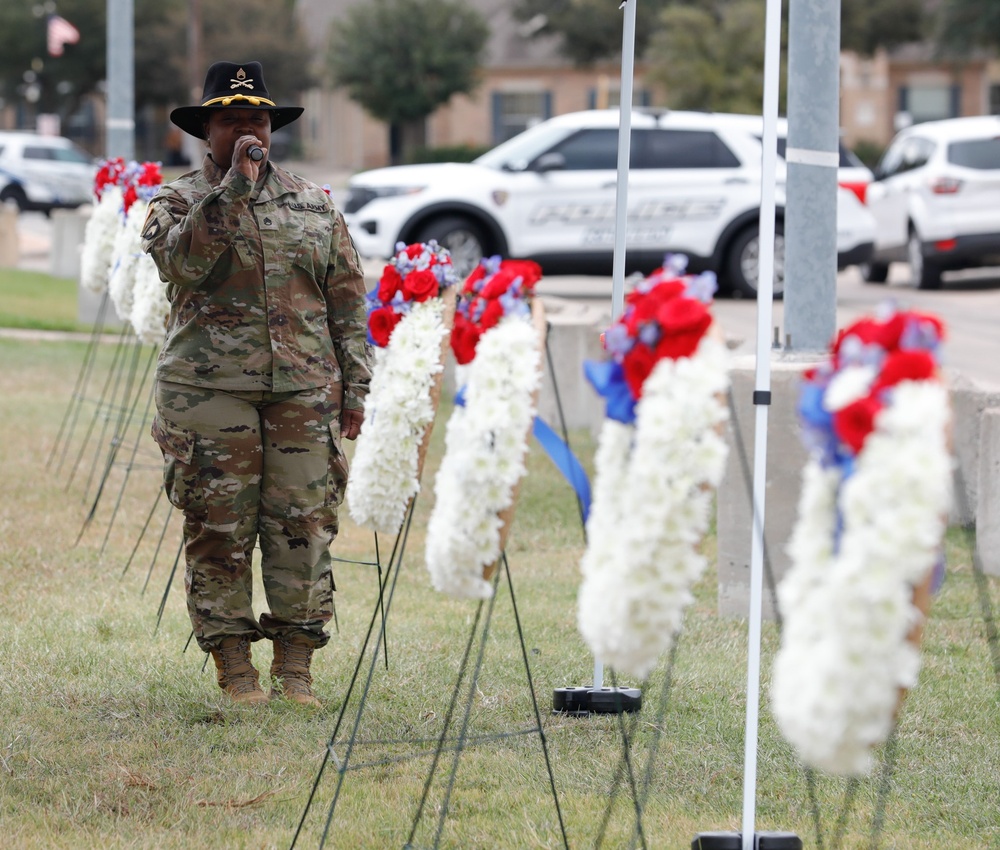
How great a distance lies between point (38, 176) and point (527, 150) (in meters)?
22.0

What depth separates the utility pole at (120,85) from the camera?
11.8 m

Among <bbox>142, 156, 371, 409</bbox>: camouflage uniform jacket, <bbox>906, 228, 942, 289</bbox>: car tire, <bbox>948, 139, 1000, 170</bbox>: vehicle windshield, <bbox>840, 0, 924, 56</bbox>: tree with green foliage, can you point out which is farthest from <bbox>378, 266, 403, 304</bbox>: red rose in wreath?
<bbox>840, 0, 924, 56</bbox>: tree with green foliage

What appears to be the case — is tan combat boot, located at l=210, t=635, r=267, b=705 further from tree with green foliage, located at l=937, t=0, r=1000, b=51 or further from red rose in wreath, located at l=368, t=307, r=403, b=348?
tree with green foliage, located at l=937, t=0, r=1000, b=51

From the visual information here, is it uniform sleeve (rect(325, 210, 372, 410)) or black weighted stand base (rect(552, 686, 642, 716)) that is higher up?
uniform sleeve (rect(325, 210, 372, 410))

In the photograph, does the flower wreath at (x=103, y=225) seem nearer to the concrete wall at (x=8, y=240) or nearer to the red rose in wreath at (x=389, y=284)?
the red rose in wreath at (x=389, y=284)

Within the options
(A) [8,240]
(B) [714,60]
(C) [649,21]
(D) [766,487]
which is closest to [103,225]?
(D) [766,487]

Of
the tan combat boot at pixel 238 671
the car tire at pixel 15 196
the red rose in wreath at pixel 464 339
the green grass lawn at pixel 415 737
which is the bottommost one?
the green grass lawn at pixel 415 737

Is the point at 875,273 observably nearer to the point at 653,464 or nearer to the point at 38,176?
the point at 653,464

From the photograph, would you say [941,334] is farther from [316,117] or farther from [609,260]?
[316,117]

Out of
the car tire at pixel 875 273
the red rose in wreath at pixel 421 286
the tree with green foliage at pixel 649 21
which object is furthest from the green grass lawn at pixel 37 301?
the tree with green foliage at pixel 649 21

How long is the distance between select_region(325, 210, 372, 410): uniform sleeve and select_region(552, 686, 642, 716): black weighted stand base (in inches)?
47.8

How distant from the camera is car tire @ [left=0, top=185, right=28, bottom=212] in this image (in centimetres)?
3484

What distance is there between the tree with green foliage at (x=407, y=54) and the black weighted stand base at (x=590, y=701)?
43578mm

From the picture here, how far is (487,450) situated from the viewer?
326 cm
